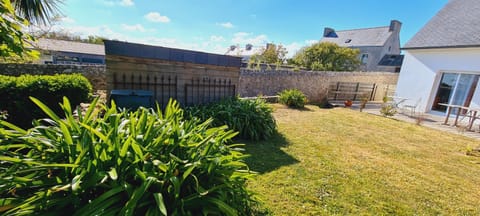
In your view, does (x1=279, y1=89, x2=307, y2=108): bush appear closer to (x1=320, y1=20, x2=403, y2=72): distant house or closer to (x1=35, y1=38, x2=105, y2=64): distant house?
(x1=35, y1=38, x2=105, y2=64): distant house

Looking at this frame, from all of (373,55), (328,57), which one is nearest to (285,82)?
(328,57)

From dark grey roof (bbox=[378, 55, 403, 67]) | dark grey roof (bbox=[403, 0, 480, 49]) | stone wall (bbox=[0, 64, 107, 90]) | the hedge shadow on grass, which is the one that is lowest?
the hedge shadow on grass

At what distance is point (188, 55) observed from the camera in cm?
395

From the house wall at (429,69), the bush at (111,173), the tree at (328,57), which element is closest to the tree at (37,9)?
the bush at (111,173)

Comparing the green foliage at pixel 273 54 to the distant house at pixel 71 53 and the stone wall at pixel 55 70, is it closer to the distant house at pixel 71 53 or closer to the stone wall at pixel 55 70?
the stone wall at pixel 55 70

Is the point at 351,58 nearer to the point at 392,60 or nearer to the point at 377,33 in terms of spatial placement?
the point at 392,60

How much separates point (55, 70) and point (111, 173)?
31.4 feet

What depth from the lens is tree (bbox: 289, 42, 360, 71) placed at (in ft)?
70.8

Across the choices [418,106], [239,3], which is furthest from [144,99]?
[418,106]

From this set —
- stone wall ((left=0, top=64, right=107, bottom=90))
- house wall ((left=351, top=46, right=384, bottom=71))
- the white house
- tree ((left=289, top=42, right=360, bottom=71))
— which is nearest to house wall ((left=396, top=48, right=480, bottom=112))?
the white house

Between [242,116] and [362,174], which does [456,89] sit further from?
[242,116]

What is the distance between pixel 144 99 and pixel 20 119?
226 centimetres

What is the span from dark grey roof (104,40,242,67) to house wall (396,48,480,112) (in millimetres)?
8683

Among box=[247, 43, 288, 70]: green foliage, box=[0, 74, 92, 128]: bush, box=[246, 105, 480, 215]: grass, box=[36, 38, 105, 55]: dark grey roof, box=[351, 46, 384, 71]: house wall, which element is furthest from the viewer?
box=[351, 46, 384, 71]: house wall
